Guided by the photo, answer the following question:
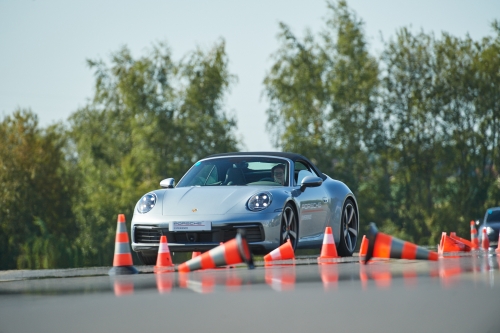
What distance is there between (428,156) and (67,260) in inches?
994

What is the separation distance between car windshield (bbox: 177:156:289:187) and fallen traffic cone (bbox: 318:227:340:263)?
0.98 metres

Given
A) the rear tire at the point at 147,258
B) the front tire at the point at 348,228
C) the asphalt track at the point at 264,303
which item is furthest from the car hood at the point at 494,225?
the asphalt track at the point at 264,303

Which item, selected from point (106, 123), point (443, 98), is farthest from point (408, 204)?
point (106, 123)

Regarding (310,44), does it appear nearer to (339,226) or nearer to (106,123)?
(106,123)

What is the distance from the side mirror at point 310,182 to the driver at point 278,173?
312 millimetres

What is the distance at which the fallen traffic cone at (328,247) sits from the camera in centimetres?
1411

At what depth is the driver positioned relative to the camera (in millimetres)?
14383

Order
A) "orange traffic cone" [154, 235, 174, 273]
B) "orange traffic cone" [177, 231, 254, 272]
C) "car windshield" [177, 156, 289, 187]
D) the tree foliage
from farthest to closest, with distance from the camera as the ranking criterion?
1. the tree foliage
2. "car windshield" [177, 156, 289, 187]
3. "orange traffic cone" [154, 235, 174, 273]
4. "orange traffic cone" [177, 231, 254, 272]

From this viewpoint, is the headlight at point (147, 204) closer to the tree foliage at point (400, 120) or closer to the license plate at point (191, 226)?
the license plate at point (191, 226)

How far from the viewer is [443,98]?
59.1 m

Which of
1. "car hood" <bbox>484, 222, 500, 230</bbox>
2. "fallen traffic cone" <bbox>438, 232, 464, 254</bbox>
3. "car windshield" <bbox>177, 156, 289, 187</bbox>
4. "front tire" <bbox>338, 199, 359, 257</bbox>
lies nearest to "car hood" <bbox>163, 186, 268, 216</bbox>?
"car windshield" <bbox>177, 156, 289, 187</bbox>

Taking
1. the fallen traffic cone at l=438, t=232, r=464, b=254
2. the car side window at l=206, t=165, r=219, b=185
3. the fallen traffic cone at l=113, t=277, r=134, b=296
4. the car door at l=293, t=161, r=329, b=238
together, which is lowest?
the fallen traffic cone at l=113, t=277, r=134, b=296

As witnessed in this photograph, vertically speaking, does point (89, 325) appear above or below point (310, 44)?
below

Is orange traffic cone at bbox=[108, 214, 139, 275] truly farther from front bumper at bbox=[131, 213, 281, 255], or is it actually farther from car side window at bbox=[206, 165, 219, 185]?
car side window at bbox=[206, 165, 219, 185]
